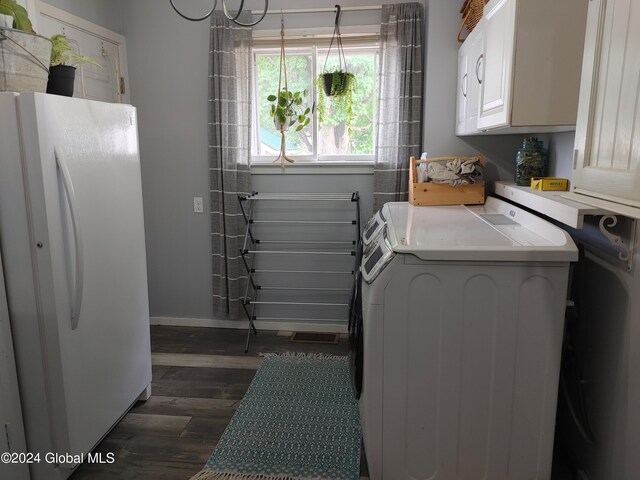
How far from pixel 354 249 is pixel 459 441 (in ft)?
5.72

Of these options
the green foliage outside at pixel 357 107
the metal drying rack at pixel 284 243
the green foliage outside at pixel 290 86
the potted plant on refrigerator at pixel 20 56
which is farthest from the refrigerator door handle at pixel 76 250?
the green foliage outside at pixel 357 107

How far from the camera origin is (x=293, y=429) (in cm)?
221

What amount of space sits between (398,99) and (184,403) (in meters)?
2.22

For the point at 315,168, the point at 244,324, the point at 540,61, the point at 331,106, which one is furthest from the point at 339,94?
the point at 244,324

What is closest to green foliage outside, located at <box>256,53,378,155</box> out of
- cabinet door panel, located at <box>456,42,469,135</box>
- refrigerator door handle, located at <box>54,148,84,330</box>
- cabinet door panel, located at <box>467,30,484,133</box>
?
cabinet door panel, located at <box>456,42,469,135</box>

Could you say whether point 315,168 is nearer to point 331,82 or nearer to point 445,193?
point 331,82

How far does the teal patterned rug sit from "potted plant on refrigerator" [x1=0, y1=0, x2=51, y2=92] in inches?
65.6

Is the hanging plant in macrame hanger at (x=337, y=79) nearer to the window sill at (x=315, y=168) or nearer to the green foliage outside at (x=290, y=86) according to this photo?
the green foliage outside at (x=290, y=86)

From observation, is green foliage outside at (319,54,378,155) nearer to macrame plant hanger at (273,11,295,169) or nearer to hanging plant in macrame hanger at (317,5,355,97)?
hanging plant in macrame hanger at (317,5,355,97)

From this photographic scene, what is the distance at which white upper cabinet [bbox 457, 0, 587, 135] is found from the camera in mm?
1717

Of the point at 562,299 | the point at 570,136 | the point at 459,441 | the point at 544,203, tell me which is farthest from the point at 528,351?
the point at 570,136

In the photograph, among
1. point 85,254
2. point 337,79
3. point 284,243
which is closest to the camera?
point 85,254

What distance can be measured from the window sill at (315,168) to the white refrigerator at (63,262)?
1262 millimetres

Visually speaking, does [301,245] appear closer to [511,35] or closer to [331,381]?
[331,381]
